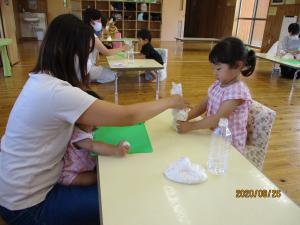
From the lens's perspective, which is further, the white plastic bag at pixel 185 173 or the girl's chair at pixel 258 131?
the girl's chair at pixel 258 131

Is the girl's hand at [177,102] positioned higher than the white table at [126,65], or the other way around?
the girl's hand at [177,102]

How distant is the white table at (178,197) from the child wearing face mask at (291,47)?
16.8 feet

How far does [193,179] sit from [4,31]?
5736 millimetres

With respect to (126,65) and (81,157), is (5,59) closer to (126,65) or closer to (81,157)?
(126,65)

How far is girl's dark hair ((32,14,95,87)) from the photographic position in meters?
0.99

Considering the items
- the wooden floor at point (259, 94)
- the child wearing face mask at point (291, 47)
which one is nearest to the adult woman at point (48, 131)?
the wooden floor at point (259, 94)

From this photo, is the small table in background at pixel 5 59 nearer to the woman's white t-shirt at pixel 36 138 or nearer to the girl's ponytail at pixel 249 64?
the woman's white t-shirt at pixel 36 138

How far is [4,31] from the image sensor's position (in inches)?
212

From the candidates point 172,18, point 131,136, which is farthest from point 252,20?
point 131,136

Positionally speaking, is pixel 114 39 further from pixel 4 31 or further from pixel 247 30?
pixel 247 30

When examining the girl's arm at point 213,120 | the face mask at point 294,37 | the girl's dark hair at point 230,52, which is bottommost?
the girl's arm at point 213,120

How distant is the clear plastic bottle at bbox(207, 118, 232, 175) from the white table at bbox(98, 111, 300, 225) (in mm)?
28

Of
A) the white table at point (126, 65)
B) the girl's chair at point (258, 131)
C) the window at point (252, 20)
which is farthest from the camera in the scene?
the window at point (252, 20)

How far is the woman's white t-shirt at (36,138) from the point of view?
919mm
